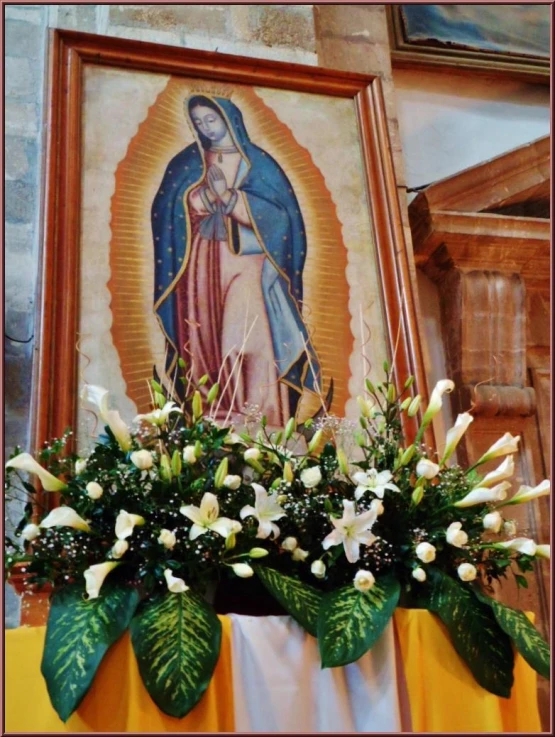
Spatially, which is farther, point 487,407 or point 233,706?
point 487,407

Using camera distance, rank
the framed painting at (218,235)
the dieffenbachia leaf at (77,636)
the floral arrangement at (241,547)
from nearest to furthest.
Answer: the dieffenbachia leaf at (77,636), the floral arrangement at (241,547), the framed painting at (218,235)

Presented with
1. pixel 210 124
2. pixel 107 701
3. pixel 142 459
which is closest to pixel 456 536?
pixel 142 459

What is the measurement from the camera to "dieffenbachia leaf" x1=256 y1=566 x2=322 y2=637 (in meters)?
2.06

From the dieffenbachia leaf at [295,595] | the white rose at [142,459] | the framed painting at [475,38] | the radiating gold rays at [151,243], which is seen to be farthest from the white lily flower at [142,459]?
the framed painting at [475,38]

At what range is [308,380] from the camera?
9.71 ft

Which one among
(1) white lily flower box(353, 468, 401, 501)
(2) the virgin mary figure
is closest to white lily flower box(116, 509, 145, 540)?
(1) white lily flower box(353, 468, 401, 501)

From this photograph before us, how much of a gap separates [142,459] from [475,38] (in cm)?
325

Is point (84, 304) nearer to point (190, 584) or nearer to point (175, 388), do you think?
point (175, 388)

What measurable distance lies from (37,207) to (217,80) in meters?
0.84

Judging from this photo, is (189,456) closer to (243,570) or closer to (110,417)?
(110,417)

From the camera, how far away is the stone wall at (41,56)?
2.89 meters

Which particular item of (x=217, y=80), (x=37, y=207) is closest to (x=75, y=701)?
(x=37, y=207)

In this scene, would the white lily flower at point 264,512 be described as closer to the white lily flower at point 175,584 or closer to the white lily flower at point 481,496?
the white lily flower at point 175,584

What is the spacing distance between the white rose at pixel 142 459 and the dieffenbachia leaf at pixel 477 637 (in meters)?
0.75
